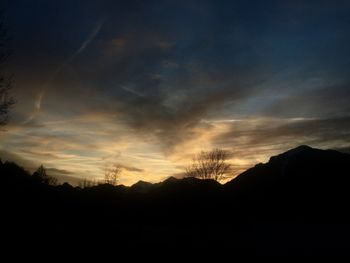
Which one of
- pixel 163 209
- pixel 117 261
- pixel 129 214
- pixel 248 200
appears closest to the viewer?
pixel 117 261

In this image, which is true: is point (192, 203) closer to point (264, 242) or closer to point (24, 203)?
point (264, 242)

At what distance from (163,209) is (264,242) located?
34.2 meters

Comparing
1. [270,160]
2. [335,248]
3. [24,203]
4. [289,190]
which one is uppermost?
[270,160]

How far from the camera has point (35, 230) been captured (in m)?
20.6

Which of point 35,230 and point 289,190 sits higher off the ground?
point 289,190

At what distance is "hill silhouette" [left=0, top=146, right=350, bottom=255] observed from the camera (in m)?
24.0

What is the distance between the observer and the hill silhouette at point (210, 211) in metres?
24.0

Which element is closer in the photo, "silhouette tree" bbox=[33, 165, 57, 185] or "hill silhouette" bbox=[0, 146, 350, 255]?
"hill silhouette" bbox=[0, 146, 350, 255]

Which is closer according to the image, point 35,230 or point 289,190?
point 35,230

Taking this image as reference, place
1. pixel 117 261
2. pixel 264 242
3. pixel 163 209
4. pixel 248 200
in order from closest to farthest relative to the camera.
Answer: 1. pixel 117 261
2. pixel 264 242
3. pixel 163 209
4. pixel 248 200

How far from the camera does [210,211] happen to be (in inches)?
2324

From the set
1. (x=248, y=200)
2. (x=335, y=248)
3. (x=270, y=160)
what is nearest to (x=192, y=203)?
(x=248, y=200)

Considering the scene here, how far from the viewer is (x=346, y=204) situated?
6706 centimetres

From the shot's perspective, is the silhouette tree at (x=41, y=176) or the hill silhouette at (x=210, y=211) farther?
the silhouette tree at (x=41, y=176)
